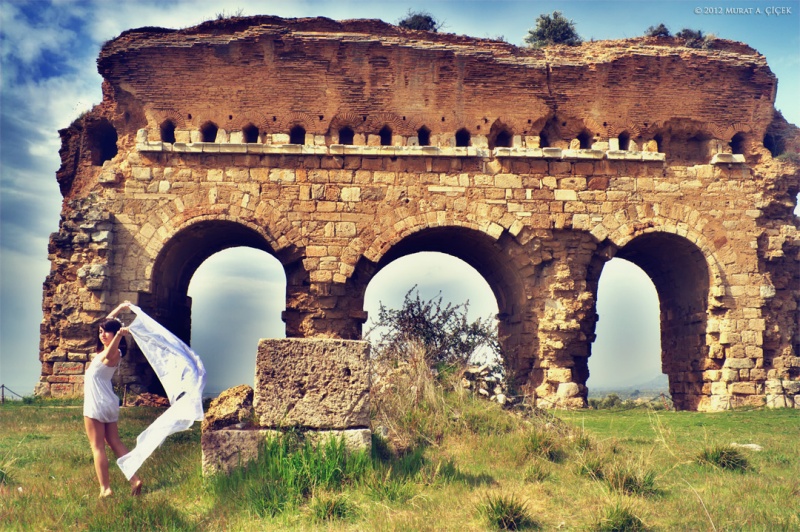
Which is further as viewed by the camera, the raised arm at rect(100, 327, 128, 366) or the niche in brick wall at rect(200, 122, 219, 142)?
the niche in brick wall at rect(200, 122, 219, 142)

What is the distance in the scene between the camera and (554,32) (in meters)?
15.4

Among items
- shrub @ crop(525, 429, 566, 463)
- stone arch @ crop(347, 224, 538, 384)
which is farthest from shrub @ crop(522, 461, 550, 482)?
stone arch @ crop(347, 224, 538, 384)

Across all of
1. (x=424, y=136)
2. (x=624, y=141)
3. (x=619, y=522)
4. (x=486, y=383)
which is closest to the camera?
(x=619, y=522)

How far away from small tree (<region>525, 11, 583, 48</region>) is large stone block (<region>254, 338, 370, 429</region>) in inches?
438

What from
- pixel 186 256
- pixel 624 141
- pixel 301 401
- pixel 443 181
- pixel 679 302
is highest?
pixel 624 141

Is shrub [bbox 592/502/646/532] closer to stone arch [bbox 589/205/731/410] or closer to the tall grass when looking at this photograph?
the tall grass

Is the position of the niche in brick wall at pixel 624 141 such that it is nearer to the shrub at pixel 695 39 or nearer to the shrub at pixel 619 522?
the shrub at pixel 695 39

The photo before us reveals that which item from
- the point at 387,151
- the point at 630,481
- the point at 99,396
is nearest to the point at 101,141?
the point at 387,151

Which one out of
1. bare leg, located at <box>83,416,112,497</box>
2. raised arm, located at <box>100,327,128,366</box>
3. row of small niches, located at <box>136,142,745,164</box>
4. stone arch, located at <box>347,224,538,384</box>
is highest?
row of small niches, located at <box>136,142,745,164</box>

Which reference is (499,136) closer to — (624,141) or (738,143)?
(624,141)

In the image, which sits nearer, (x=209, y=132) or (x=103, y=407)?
(x=103, y=407)

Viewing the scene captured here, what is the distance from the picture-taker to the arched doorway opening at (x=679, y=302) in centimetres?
1237

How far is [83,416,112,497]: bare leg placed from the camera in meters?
5.46

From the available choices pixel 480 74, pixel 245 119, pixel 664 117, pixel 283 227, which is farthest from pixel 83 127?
pixel 664 117
